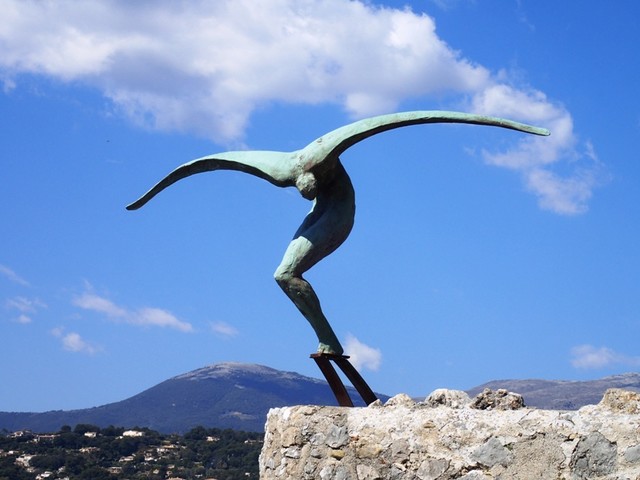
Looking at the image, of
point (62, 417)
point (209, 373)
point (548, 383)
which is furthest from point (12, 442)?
point (209, 373)

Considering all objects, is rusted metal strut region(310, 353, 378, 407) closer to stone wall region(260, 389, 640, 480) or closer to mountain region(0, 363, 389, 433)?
stone wall region(260, 389, 640, 480)

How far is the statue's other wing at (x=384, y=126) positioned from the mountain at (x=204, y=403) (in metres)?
72.1

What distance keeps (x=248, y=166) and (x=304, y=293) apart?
4.02 feet

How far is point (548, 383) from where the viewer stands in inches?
1123

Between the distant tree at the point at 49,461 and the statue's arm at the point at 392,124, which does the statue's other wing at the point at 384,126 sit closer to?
the statue's arm at the point at 392,124

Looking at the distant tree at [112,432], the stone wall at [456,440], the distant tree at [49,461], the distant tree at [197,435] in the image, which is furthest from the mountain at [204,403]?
the stone wall at [456,440]

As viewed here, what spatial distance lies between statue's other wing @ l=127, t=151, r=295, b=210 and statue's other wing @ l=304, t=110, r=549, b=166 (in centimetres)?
30

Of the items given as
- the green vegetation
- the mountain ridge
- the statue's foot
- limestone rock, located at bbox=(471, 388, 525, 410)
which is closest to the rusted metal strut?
the statue's foot

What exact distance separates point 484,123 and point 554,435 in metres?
2.57

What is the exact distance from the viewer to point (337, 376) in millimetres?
8391

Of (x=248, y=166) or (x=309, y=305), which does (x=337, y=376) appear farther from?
(x=248, y=166)

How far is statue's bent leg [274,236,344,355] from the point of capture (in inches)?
328

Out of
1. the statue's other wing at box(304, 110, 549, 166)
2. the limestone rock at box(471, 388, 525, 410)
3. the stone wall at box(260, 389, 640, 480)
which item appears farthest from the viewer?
the statue's other wing at box(304, 110, 549, 166)

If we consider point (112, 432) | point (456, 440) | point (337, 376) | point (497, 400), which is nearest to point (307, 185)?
point (337, 376)
